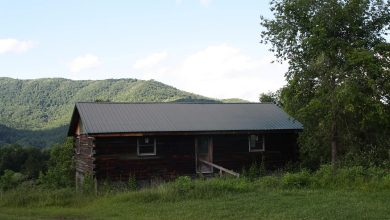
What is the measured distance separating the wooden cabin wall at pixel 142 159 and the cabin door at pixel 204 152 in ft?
1.15

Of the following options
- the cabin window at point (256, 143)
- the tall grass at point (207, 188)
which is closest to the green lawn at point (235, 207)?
the tall grass at point (207, 188)

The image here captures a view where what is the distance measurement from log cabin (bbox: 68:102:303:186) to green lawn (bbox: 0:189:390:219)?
25.6 feet

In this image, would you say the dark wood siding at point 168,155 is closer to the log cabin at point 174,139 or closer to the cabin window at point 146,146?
the log cabin at point 174,139

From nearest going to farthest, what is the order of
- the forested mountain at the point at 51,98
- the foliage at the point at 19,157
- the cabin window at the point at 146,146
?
1. the cabin window at the point at 146,146
2. the foliage at the point at 19,157
3. the forested mountain at the point at 51,98

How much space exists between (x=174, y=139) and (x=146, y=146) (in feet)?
5.13

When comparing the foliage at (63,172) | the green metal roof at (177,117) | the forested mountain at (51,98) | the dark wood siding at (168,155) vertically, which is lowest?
the foliage at (63,172)

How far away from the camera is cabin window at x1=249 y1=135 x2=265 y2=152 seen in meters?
28.3

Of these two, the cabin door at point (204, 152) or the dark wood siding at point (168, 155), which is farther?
the cabin door at point (204, 152)

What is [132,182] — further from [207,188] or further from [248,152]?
[207,188]

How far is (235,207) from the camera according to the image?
1400cm

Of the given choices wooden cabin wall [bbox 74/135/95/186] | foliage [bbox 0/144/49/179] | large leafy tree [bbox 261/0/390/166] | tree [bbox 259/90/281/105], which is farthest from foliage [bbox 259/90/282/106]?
foliage [bbox 0/144/49/179]

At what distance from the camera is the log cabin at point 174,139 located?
2494cm

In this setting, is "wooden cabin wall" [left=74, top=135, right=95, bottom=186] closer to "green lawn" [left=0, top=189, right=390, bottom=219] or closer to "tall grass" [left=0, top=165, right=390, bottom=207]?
"tall grass" [left=0, top=165, right=390, bottom=207]

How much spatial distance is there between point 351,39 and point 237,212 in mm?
19424
